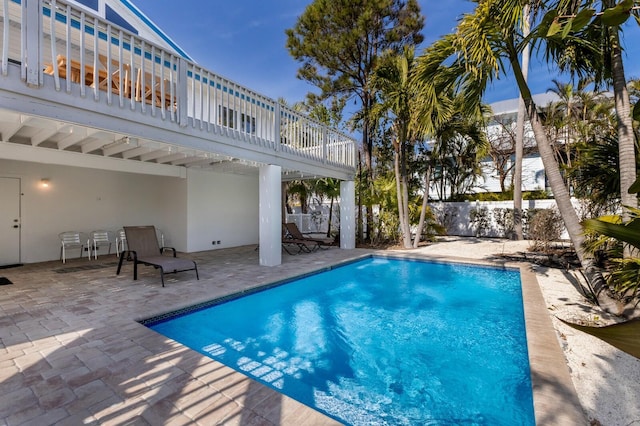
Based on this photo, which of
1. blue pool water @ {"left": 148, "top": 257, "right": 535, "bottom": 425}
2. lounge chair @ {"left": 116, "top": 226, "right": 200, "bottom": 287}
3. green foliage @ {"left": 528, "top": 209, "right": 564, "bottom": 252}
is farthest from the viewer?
green foliage @ {"left": 528, "top": 209, "right": 564, "bottom": 252}

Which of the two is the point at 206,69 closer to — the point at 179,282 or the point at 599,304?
the point at 179,282

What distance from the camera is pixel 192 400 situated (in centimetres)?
281

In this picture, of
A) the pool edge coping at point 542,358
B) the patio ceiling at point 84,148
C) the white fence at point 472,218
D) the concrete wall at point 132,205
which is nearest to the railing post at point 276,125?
the patio ceiling at point 84,148

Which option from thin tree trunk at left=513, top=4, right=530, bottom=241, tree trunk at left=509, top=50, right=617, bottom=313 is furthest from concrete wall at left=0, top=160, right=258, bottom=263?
thin tree trunk at left=513, top=4, right=530, bottom=241

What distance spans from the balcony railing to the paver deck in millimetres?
3408

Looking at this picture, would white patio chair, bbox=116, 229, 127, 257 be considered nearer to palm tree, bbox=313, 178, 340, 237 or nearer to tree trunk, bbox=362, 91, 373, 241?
palm tree, bbox=313, 178, 340, 237

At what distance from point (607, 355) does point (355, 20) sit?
1439 centimetres

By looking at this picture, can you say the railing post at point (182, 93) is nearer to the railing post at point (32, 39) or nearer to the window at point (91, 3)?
the railing post at point (32, 39)

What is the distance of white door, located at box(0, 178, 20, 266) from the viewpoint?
348 inches

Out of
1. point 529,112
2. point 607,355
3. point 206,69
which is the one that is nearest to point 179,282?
point 206,69

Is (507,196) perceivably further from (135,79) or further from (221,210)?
(135,79)

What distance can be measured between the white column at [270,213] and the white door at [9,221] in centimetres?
703

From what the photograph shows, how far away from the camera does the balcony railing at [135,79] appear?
14.5 feet

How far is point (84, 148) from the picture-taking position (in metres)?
8.09
